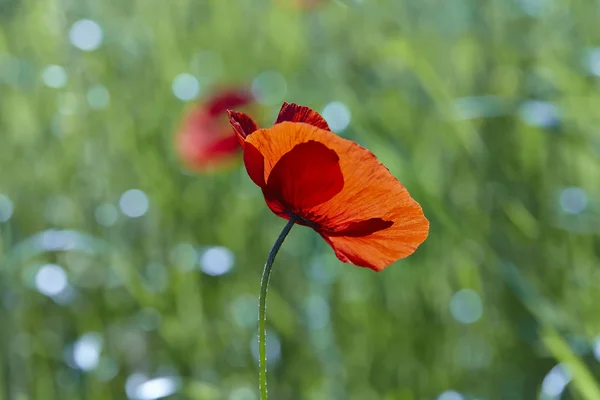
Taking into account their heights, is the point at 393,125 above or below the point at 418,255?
above

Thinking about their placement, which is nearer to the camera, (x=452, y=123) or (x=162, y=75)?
(x=452, y=123)

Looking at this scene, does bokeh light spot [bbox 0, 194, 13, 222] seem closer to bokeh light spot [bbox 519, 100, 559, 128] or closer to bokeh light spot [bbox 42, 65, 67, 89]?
bokeh light spot [bbox 42, 65, 67, 89]

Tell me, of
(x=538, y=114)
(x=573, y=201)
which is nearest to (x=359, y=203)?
(x=538, y=114)

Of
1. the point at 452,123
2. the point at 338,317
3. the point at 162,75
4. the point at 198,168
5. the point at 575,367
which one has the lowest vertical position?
the point at 575,367

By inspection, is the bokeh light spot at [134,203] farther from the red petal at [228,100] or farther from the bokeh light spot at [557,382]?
the bokeh light spot at [557,382]

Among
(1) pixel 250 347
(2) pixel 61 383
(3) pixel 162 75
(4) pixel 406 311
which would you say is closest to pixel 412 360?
(4) pixel 406 311

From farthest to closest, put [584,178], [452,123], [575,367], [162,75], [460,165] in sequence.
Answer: [162,75]
[460,165]
[584,178]
[452,123]
[575,367]

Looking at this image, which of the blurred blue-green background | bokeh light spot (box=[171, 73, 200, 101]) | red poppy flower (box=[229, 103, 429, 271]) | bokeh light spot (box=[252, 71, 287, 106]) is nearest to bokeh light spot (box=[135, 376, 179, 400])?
the blurred blue-green background

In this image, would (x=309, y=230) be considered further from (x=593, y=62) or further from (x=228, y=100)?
(x=593, y=62)

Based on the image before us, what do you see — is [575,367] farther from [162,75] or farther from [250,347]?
[162,75]
